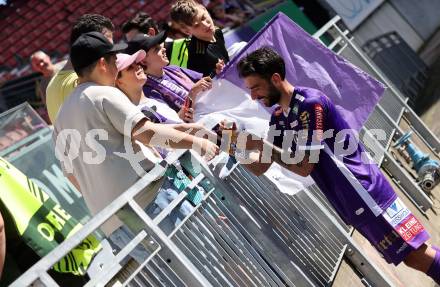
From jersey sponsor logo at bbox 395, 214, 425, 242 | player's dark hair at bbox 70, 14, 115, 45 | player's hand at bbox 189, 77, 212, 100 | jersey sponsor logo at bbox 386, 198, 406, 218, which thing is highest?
player's dark hair at bbox 70, 14, 115, 45

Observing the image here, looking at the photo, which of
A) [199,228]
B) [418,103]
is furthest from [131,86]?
[418,103]

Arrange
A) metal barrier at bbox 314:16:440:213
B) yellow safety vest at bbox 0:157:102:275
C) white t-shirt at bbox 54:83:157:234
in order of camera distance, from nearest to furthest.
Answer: white t-shirt at bbox 54:83:157:234 → yellow safety vest at bbox 0:157:102:275 → metal barrier at bbox 314:16:440:213

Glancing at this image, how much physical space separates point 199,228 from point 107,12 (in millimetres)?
10254

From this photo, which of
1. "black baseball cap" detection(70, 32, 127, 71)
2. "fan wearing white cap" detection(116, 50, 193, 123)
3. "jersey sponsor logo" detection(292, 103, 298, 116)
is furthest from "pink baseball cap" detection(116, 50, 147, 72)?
"jersey sponsor logo" detection(292, 103, 298, 116)

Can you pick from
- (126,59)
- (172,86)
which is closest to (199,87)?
(172,86)

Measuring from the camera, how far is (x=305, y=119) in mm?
3963

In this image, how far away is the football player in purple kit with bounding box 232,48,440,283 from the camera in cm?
398

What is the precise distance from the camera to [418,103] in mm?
10875

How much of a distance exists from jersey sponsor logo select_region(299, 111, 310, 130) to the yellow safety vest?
1.37m

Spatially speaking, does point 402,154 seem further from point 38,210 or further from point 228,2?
point 228,2

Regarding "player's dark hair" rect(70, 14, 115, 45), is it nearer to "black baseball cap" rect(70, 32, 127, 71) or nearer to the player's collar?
"black baseball cap" rect(70, 32, 127, 71)

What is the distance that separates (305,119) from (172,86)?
3.71 ft

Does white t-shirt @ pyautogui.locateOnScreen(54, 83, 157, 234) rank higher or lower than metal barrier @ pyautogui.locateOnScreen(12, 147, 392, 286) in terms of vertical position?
higher

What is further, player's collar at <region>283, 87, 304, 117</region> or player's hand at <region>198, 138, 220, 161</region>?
player's collar at <region>283, 87, 304, 117</region>
